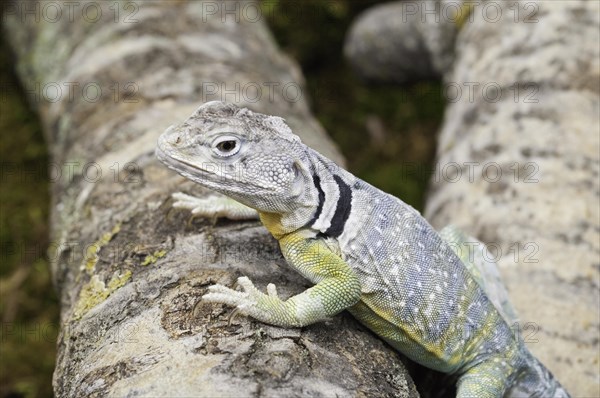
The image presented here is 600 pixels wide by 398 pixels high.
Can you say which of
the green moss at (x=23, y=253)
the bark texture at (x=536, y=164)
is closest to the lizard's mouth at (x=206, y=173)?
the bark texture at (x=536, y=164)

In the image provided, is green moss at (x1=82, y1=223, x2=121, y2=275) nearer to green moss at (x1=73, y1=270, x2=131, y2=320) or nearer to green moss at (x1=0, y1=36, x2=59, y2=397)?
green moss at (x1=73, y1=270, x2=131, y2=320)

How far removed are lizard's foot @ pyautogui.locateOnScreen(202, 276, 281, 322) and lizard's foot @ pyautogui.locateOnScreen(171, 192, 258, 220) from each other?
28.2 inches

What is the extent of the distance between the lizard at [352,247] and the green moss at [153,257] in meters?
0.33

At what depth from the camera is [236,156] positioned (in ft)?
10.6

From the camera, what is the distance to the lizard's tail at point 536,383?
3.67m

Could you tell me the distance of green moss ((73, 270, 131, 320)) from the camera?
10.7 feet

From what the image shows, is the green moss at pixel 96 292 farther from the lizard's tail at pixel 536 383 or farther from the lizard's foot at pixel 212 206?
the lizard's tail at pixel 536 383

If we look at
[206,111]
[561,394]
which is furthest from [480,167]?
[206,111]

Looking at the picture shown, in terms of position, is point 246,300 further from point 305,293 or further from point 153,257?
point 153,257

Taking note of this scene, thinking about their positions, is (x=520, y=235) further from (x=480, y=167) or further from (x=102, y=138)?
(x=102, y=138)

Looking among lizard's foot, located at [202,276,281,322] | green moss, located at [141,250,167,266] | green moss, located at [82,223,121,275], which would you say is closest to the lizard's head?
green moss, located at [141,250,167,266]

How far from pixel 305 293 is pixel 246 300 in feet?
1.07

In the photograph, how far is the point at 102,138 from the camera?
462cm

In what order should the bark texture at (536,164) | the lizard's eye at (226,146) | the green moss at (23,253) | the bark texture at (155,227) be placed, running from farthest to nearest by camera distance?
the green moss at (23,253)
the bark texture at (536,164)
the lizard's eye at (226,146)
the bark texture at (155,227)
